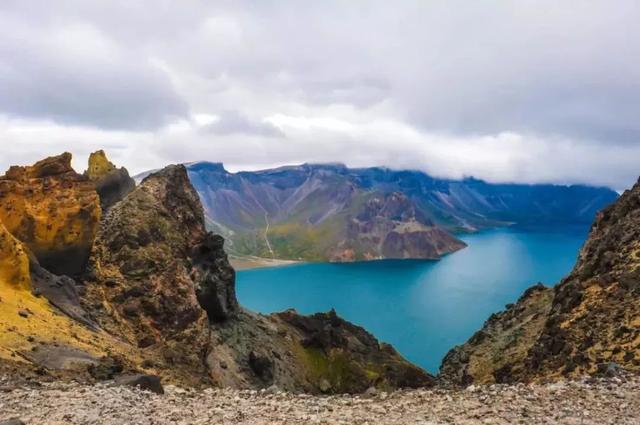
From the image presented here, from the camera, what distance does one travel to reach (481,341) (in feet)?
241

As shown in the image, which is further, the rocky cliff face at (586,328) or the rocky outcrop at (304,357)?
the rocky outcrop at (304,357)

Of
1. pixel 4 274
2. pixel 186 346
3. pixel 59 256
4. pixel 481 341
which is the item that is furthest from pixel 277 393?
pixel 481 341

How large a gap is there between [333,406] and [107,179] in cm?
6424

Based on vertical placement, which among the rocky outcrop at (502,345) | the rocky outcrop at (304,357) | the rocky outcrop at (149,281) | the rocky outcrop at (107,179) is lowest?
the rocky outcrop at (304,357)

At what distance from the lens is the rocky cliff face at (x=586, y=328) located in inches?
1168

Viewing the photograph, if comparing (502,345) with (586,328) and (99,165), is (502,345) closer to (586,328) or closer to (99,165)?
(586,328)

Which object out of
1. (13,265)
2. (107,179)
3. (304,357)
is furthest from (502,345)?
(107,179)

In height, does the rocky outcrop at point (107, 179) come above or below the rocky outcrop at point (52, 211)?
above

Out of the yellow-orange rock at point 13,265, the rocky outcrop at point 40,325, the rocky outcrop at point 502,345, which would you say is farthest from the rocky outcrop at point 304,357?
the yellow-orange rock at point 13,265

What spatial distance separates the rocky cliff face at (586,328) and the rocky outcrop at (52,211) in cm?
4040

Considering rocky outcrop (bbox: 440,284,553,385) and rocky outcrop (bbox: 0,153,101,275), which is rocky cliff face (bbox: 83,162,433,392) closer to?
rocky outcrop (bbox: 0,153,101,275)

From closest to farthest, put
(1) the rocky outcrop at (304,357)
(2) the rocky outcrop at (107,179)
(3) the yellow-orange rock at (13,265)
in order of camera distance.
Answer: (3) the yellow-orange rock at (13,265) → (2) the rocky outcrop at (107,179) → (1) the rocky outcrop at (304,357)

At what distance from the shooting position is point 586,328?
35.4 meters

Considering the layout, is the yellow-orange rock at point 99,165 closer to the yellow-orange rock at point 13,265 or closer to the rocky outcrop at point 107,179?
the rocky outcrop at point 107,179
